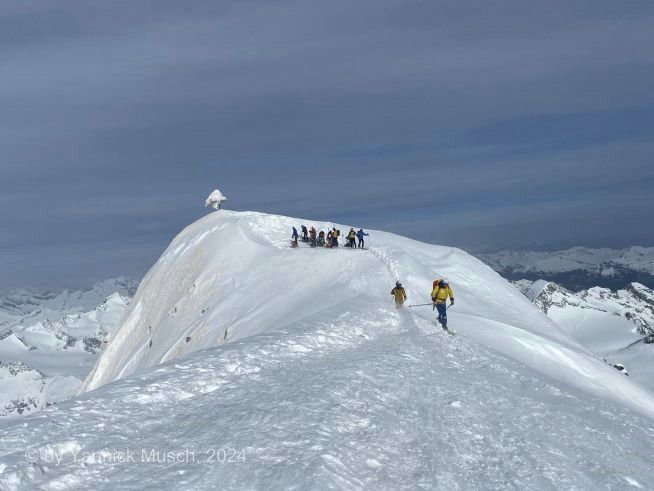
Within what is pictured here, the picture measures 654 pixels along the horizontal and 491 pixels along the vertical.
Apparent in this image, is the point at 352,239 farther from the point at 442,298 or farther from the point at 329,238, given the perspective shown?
the point at 442,298

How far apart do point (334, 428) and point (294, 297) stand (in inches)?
900

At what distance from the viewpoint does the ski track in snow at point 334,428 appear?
1483 centimetres

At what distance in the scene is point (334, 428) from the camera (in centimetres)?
1700

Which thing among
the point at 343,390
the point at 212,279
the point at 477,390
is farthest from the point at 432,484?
the point at 212,279

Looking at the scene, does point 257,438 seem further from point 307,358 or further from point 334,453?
point 307,358

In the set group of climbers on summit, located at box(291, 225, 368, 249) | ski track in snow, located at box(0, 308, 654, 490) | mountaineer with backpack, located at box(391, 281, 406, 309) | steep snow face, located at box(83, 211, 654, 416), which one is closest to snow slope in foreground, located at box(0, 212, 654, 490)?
ski track in snow, located at box(0, 308, 654, 490)

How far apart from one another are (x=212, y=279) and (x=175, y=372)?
30.7m

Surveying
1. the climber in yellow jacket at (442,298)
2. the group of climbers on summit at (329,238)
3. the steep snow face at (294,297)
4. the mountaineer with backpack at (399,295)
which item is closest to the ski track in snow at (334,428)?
the climber in yellow jacket at (442,298)

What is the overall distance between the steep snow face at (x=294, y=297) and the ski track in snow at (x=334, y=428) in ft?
21.3

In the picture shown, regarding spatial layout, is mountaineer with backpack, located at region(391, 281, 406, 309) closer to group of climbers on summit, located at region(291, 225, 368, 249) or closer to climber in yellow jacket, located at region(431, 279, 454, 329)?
climber in yellow jacket, located at region(431, 279, 454, 329)

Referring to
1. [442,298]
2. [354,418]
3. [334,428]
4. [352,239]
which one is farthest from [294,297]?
[334,428]

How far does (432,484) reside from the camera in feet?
49.3

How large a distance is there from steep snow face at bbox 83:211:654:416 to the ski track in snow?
6485mm

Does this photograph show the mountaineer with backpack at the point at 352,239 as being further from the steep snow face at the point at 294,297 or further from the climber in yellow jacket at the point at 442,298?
the climber in yellow jacket at the point at 442,298
